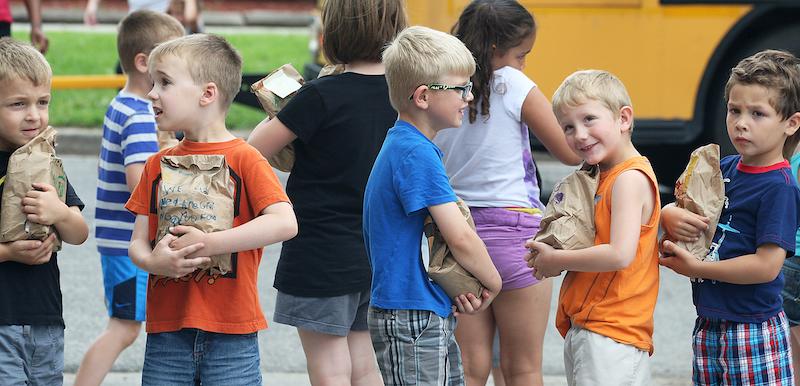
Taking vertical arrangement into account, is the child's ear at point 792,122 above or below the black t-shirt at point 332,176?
above

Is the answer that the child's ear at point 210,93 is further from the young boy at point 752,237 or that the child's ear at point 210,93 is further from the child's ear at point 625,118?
the young boy at point 752,237

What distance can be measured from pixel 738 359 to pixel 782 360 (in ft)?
0.49

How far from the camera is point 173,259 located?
3293 millimetres

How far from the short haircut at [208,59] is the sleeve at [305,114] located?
0.31m

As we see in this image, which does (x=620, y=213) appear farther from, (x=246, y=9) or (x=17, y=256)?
(x=246, y=9)

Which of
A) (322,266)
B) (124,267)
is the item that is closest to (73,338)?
(124,267)

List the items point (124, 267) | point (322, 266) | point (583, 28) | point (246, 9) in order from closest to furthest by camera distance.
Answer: point (322, 266) → point (124, 267) → point (583, 28) → point (246, 9)

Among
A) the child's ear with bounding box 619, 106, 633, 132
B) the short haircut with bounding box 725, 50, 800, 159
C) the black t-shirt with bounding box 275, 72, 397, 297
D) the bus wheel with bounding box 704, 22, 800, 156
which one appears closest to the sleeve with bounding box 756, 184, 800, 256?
the short haircut with bounding box 725, 50, 800, 159

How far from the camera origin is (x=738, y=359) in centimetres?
363

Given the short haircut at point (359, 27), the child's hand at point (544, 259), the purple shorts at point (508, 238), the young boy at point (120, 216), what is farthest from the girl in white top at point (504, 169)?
the young boy at point (120, 216)

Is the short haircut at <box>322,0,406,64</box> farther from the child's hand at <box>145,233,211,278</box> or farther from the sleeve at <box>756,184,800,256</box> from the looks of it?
the sleeve at <box>756,184,800,256</box>

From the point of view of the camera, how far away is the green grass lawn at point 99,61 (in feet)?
41.7

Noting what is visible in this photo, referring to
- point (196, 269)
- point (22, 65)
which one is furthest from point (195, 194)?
point (22, 65)

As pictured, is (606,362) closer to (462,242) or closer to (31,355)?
(462,242)
